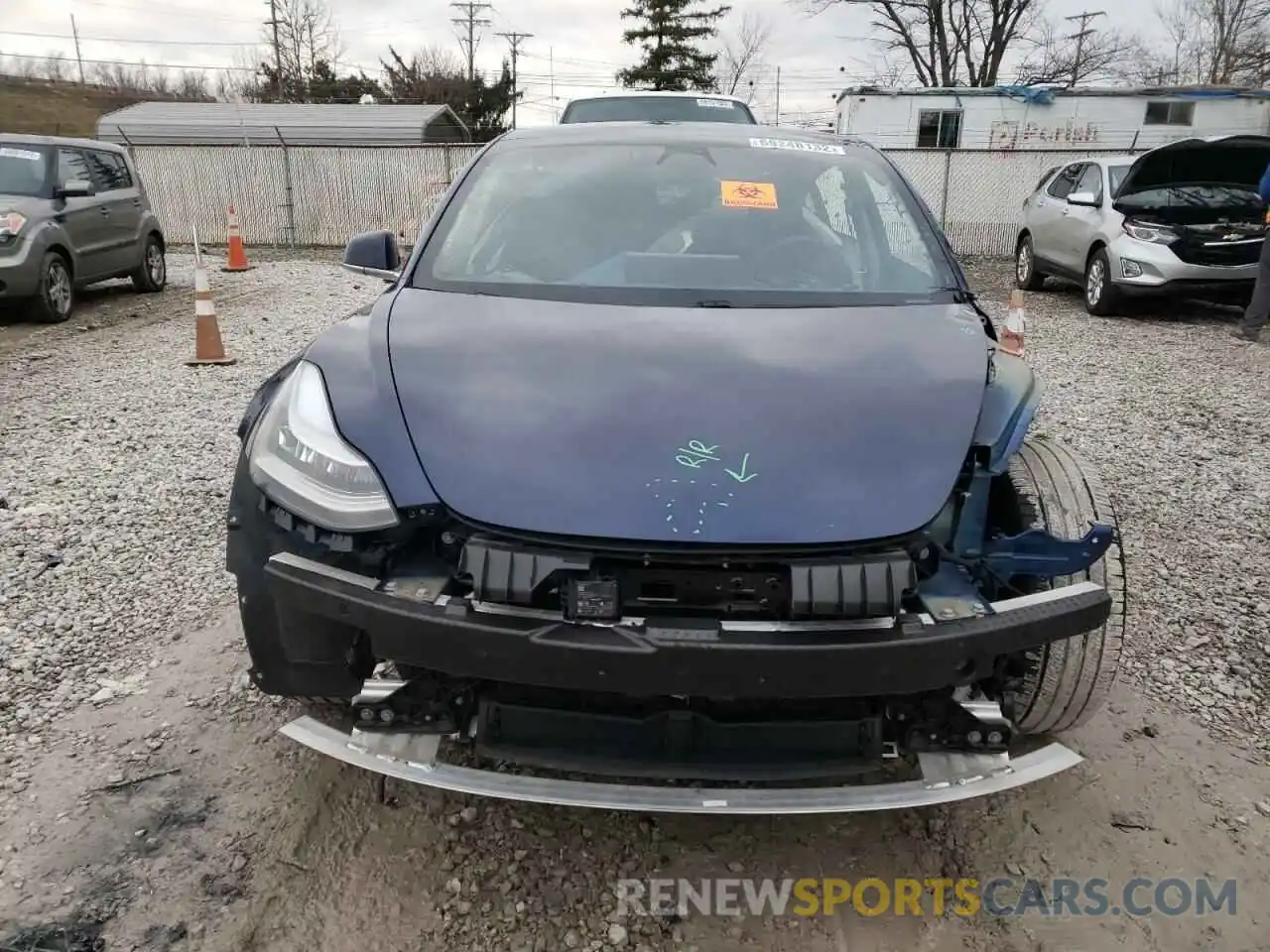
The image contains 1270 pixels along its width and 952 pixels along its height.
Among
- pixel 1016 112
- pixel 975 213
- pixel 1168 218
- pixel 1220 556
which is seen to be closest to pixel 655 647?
pixel 1220 556

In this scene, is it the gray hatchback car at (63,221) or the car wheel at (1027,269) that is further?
the car wheel at (1027,269)

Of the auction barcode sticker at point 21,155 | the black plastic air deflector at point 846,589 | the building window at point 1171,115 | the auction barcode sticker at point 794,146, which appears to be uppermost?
the building window at point 1171,115

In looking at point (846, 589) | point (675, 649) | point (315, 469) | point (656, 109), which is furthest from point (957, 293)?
point (656, 109)

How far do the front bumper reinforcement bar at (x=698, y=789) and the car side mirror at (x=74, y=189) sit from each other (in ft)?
30.4

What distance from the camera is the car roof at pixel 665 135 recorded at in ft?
11.3

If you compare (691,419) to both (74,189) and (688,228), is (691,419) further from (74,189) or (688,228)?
(74,189)

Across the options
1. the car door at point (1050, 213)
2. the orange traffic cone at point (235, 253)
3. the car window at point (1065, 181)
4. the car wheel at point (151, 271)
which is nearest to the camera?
the car wheel at point (151, 271)

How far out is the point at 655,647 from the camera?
1754 mm

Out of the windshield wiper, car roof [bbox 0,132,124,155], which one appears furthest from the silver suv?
car roof [bbox 0,132,124,155]

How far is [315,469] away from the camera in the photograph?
2039mm

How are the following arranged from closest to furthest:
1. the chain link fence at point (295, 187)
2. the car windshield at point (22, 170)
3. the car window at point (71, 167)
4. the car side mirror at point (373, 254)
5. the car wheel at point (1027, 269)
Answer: the car side mirror at point (373, 254)
the car windshield at point (22, 170)
the car window at point (71, 167)
the car wheel at point (1027, 269)
the chain link fence at point (295, 187)

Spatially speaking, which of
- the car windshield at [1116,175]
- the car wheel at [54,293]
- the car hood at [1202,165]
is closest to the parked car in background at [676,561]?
the car wheel at [54,293]

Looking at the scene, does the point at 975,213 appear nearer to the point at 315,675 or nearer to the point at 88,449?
the point at 88,449

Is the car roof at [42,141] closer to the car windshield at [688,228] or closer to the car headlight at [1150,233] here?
the car windshield at [688,228]
